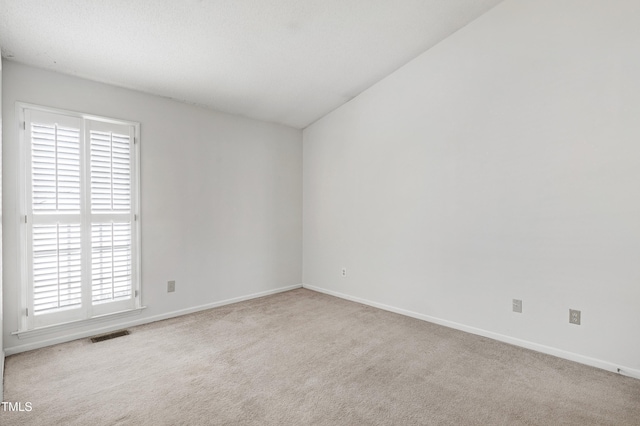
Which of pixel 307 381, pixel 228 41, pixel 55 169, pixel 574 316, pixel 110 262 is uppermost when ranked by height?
pixel 228 41

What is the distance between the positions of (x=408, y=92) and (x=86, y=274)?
3951mm

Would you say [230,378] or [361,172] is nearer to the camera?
[230,378]

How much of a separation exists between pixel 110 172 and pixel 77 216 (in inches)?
20.6

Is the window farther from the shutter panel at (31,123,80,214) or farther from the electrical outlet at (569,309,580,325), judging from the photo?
the electrical outlet at (569,309,580,325)

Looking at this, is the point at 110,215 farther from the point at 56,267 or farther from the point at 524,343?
the point at 524,343

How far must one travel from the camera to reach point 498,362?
2.62 meters

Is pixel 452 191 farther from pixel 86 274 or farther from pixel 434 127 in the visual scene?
pixel 86 274

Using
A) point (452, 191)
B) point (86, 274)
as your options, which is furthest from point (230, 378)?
point (452, 191)

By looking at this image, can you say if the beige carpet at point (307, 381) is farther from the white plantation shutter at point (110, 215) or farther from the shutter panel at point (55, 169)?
the shutter panel at point (55, 169)

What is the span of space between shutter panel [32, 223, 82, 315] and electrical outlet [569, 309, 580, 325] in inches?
174

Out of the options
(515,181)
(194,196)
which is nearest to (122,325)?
(194,196)

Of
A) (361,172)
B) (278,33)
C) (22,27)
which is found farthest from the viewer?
(361,172)

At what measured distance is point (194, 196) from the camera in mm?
3867

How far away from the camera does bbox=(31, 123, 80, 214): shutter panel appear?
2812mm
